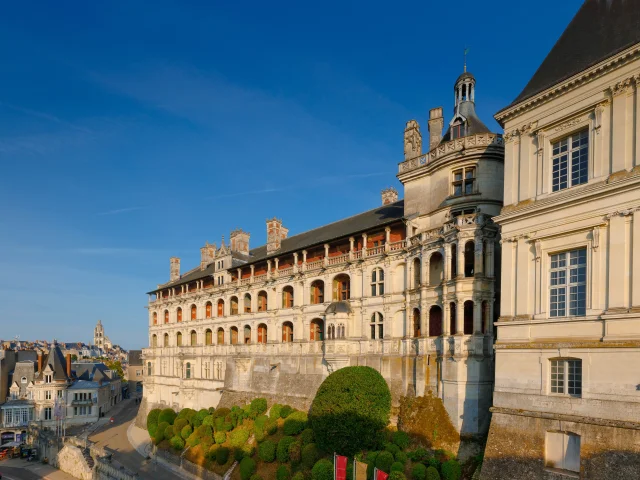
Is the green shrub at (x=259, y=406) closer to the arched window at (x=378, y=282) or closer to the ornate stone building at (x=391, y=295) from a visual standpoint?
the ornate stone building at (x=391, y=295)

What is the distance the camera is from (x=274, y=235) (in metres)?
53.7

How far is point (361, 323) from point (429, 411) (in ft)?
34.5

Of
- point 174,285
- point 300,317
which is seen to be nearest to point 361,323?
point 300,317

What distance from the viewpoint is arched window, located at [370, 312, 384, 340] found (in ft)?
123

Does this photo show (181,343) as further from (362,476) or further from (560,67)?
(560,67)

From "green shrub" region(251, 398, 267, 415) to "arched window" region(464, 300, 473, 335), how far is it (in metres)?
21.5

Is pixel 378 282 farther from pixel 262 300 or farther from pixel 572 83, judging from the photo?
pixel 572 83

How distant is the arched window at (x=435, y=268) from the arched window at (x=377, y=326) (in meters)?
5.68

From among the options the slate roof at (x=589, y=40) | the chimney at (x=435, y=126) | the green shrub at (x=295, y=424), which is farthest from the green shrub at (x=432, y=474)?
the chimney at (x=435, y=126)

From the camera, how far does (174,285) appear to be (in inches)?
2608

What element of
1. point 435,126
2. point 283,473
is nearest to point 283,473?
point 283,473

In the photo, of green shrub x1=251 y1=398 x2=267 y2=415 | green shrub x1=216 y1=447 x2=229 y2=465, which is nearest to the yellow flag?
green shrub x1=216 y1=447 x2=229 y2=465

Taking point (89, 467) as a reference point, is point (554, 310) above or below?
above

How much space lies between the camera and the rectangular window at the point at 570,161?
22.5 metres
